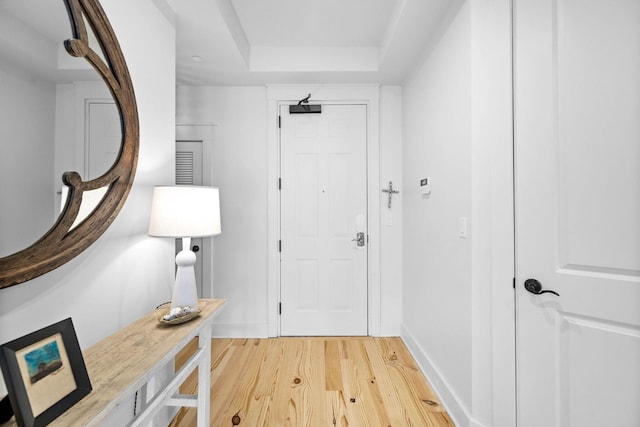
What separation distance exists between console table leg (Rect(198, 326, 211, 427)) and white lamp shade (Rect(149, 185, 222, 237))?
563mm

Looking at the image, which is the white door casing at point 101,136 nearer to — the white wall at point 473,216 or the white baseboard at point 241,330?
the white wall at point 473,216

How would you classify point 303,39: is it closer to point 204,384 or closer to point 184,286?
point 184,286

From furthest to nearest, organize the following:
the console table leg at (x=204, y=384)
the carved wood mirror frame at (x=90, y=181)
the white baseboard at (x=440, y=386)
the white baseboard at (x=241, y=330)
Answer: the white baseboard at (x=241, y=330), the white baseboard at (x=440, y=386), the console table leg at (x=204, y=384), the carved wood mirror frame at (x=90, y=181)

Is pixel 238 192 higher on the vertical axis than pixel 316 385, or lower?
higher

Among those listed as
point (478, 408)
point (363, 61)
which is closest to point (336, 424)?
point (478, 408)

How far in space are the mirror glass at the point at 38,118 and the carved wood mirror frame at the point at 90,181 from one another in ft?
0.09

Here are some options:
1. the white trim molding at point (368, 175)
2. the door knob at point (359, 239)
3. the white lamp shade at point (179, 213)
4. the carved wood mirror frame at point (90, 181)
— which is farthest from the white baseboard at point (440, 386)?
the carved wood mirror frame at point (90, 181)

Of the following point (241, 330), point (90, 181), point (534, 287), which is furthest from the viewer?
point (241, 330)

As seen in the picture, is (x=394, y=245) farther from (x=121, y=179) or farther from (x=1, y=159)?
(x=1, y=159)

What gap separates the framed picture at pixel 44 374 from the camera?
63 cm

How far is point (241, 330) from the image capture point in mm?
2631

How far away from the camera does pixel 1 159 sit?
0.77 metres

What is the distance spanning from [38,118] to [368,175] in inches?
88.7

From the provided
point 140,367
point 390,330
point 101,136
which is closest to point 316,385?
point 390,330
